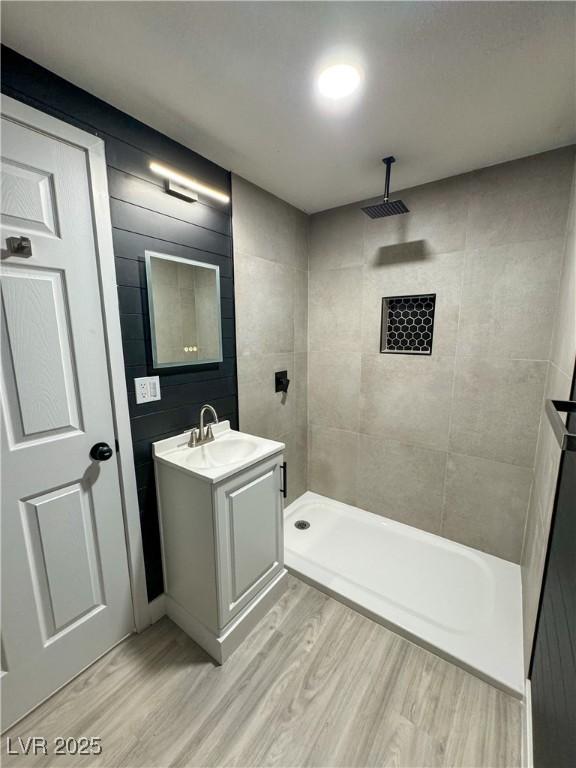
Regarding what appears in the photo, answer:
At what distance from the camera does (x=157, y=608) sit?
165 centimetres

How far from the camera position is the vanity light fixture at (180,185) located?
1480 millimetres

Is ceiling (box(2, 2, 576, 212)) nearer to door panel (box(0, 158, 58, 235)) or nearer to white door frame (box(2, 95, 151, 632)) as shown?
white door frame (box(2, 95, 151, 632))

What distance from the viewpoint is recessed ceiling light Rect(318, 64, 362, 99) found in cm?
112

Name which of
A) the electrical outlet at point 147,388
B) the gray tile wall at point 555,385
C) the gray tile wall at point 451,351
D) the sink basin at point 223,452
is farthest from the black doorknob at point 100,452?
the gray tile wall at point 555,385

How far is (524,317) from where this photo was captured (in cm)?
176

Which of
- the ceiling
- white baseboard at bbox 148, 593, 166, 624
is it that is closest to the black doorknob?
white baseboard at bbox 148, 593, 166, 624

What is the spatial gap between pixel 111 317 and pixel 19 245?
1.21 ft

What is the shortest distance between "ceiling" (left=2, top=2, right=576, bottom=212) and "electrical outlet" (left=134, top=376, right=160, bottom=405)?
1.17 meters

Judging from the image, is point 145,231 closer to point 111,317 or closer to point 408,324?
point 111,317

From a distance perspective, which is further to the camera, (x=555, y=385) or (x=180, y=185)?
(x=180, y=185)

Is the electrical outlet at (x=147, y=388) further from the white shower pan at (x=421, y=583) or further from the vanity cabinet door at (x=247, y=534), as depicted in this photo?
the white shower pan at (x=421, y=583)

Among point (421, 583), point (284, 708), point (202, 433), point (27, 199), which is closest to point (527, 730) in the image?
point (421, 583)

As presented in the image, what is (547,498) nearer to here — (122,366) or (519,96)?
(519,96)

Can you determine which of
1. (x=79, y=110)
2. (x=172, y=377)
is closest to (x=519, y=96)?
(x=79, y=110)
